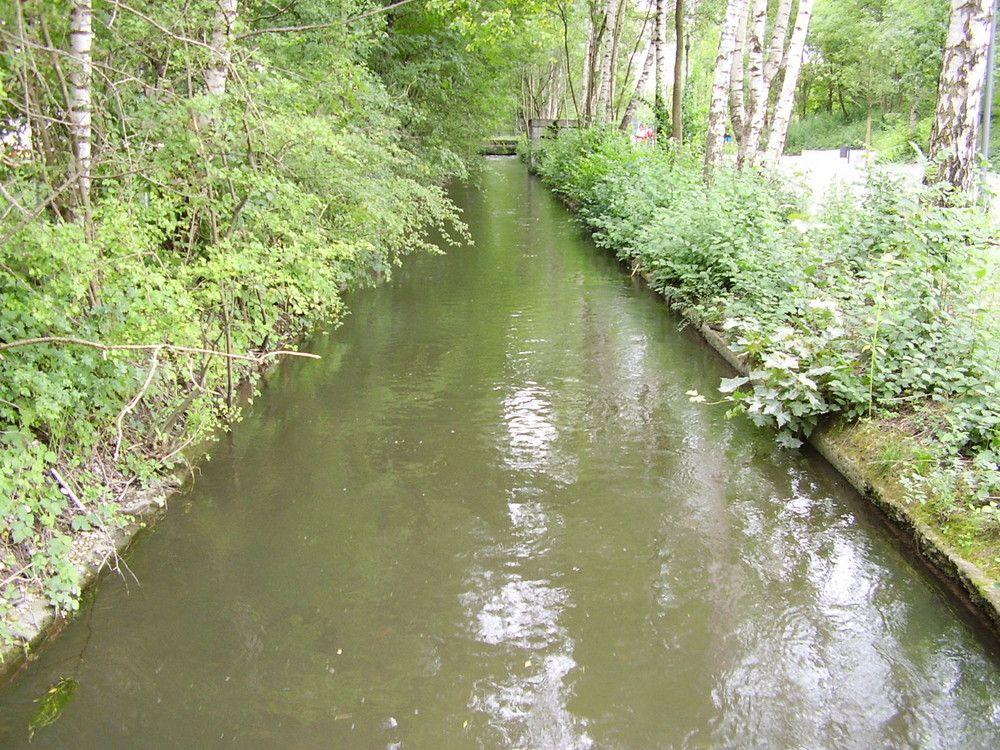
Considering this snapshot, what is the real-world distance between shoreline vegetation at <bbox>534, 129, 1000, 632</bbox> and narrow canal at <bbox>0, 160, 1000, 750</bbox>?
32 cm

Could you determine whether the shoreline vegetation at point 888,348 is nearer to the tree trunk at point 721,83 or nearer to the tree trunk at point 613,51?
the tree trunk at point 721,83

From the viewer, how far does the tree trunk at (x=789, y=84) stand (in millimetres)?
14234

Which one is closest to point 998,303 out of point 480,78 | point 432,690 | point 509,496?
point 509,496

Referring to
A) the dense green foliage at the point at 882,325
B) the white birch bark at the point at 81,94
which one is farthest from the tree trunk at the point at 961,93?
the white birch bark at the point at 81,94

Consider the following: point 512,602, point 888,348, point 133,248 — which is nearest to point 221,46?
point 133,248

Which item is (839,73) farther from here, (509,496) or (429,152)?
(509,496)

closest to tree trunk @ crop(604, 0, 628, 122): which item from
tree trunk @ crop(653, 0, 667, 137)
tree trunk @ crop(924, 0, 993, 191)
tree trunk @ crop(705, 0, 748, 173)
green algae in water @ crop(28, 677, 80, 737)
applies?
tree trunk @ crop(653, 0, 667, 137)

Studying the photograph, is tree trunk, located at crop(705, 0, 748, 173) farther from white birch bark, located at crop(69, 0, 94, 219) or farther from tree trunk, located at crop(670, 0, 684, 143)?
white birch bark, located at crop(69, 0, 94, 219)

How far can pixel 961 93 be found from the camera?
8328 mm

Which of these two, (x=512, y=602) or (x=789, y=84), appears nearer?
(x=512, y=602)

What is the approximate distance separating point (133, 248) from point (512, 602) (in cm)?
339

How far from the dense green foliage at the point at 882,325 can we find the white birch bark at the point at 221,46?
5100mm

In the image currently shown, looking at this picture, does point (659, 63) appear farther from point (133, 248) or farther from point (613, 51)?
point (133, 248)

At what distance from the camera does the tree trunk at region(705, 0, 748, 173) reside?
1522 cm
